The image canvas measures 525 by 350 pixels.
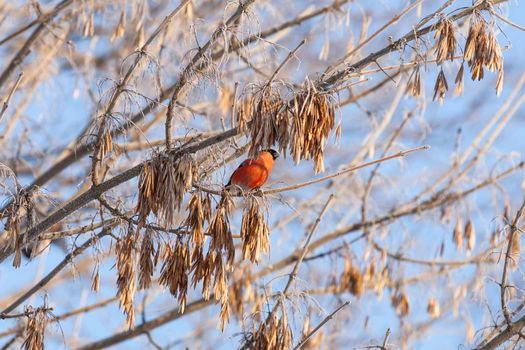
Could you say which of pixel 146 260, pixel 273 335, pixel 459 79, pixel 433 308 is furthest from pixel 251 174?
pixel 459 79

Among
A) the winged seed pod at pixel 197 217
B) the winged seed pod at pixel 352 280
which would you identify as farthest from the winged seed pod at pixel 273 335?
the winged seed pod at pixel 352 280

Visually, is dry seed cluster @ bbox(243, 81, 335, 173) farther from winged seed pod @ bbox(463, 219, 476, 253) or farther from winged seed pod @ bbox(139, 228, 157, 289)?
winged seed pod @ bbox(463, 219, 476, 253)

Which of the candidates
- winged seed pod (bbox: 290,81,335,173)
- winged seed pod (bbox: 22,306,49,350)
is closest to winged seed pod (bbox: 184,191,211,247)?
winged seed pod (bbox: 290,81,335,173)

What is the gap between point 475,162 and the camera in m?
5.49

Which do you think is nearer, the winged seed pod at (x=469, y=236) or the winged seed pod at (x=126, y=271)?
the winged seed pod at (x=126, y=271)

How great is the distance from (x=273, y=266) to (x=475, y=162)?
1.38 meters

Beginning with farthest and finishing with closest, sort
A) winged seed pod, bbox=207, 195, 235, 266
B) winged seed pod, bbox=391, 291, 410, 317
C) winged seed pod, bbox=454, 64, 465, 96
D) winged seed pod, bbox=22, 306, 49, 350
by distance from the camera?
winged seed pod, bbox=391, 291, 410, 317 < winged seed pod, bbox=22, 306, 49, 350 < winged seed pod, bbox=454, 64, 465, 96 < winged seed pod, bbox=207, 195, 235, 266

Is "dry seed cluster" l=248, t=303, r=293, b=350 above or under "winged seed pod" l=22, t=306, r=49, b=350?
under

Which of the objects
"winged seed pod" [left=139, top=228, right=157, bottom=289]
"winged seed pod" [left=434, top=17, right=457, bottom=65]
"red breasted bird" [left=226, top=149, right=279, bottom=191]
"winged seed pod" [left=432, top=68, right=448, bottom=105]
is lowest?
"winged seed pod" [left=139, top=228, right=157, bottom=289]

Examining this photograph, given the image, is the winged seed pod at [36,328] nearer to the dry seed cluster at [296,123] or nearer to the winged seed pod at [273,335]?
the winged seed pod at [273,335]

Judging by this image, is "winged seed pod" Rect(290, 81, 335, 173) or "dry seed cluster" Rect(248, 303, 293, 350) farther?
"dry seed cluster" Rect(248, 303, 293, 350)

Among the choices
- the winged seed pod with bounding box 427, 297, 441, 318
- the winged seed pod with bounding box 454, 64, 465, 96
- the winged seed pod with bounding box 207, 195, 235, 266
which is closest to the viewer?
the winged seed pod with bounding box 207, 195, 235, 266

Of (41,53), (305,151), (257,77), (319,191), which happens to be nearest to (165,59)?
A: (257,77)

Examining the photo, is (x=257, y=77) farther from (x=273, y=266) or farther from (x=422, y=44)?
(x=422, y=44)
